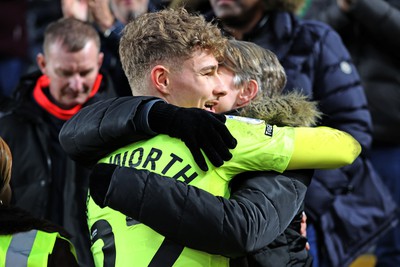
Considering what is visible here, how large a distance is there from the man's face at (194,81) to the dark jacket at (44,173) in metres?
1.74

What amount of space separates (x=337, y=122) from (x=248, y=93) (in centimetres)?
173

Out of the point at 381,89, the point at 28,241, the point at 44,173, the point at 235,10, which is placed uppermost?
the point at 28,241

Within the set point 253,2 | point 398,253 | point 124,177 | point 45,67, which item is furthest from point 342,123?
point 124,177

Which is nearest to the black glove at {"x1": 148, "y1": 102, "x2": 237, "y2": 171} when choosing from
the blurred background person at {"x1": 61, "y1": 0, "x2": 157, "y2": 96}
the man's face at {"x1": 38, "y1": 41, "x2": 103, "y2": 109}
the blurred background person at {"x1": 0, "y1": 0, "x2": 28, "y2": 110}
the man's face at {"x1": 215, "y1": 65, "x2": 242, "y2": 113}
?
the man's face at {"x1": 215, "y1": 65, "x2": 242, "y2": 113}

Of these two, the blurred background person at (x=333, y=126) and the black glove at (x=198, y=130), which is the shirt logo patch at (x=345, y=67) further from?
the black glove at (x=198, y=130)

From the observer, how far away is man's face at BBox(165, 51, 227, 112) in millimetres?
3096

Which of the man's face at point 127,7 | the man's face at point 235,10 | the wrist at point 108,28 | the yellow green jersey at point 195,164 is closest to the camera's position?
the yellow green jersey at point 195,164

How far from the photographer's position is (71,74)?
5.04 meters

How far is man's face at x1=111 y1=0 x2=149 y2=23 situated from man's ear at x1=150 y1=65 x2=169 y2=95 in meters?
2.72

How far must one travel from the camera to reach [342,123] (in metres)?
4.98

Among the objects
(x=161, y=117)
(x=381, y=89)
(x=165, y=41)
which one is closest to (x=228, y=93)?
(x=165, y=41)

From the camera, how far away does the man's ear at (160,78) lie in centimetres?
311

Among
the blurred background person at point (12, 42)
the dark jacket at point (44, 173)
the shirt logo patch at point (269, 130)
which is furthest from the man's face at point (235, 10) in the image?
the blurred background person at point (12, 42)

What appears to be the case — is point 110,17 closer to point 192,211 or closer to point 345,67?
point 345,67
